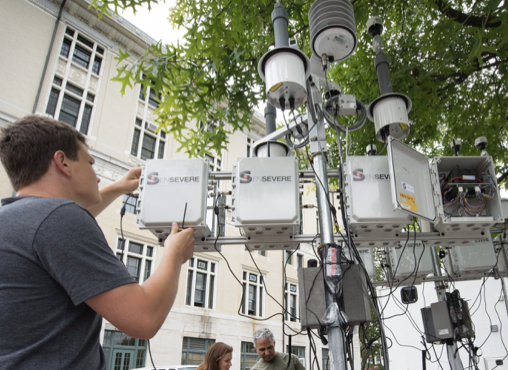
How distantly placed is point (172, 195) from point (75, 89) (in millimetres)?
15822

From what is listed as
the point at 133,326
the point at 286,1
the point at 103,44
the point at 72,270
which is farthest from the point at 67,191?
the point at 103,44

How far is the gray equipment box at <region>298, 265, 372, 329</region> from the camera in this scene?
262 cm

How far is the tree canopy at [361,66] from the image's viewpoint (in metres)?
4.93

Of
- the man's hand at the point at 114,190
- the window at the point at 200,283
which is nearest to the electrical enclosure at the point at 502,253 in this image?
the man's hand at the point at 114,190

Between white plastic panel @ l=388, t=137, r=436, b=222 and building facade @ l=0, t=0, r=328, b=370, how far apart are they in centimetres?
1100

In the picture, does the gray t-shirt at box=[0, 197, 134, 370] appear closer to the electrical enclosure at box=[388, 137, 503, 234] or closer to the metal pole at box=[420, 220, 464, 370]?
the electrical enclosure at box=[388, 137, 503, 234]

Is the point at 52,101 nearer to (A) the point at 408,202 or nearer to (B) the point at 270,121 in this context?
(B) the point at 270,121

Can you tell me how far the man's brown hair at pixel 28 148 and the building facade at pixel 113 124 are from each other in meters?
12.7

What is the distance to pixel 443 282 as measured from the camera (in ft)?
22.5

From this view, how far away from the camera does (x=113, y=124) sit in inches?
690

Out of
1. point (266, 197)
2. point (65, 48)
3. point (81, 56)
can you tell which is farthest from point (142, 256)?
point (266, 197)

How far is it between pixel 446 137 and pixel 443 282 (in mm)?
3069

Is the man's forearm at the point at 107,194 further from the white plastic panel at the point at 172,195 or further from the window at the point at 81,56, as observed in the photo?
the window at the point at 81,56

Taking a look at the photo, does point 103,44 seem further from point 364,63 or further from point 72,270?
point 72,270
